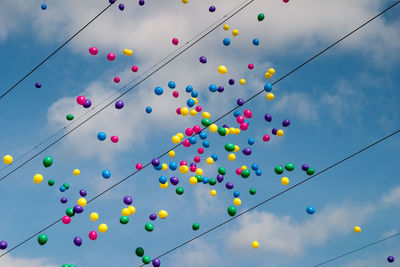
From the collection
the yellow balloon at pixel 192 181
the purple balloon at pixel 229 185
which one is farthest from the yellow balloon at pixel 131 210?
the purple balloon at pixel 229 185

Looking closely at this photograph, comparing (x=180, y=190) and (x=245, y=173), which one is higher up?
(x=180, y=190)

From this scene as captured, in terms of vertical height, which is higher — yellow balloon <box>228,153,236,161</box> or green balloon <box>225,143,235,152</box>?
green balloon <box>225,143,235,152</box>

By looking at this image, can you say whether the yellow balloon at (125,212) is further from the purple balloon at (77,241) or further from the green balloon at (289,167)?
the green balloon at (289,167)

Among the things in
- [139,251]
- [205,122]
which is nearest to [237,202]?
[205,122]

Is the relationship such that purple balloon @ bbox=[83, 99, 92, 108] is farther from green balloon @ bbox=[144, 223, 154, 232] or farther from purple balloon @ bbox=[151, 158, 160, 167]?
green balloon @ bbox=[144, 223, 154, 232]

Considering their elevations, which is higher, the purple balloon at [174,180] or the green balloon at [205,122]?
the green balloon at [205,122]

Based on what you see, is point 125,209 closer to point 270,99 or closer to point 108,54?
point 108,54

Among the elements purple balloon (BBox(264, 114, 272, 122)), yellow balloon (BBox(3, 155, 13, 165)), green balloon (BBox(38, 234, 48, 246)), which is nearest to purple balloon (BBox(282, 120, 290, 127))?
purple balloon (BBox(264, 114, 272, 122))

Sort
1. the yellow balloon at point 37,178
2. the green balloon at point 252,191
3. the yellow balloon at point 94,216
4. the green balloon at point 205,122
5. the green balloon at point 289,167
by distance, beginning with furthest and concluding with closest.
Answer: the green balloon at point 252,191, the green balloon at point 289,167, the green balloon at point 205,122, the yellow balloon at point 37,178, the yellow balloon at point 94,216

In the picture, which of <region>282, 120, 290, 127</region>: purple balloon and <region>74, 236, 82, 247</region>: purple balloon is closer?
<region>74, 236, 82, 247</region>: purple balloon

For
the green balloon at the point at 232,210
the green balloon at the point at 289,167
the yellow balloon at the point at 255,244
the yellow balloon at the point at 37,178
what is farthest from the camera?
the yellow balloon at the point at 255,244

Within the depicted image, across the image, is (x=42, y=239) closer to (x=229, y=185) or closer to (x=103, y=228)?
(x=103, y=228)

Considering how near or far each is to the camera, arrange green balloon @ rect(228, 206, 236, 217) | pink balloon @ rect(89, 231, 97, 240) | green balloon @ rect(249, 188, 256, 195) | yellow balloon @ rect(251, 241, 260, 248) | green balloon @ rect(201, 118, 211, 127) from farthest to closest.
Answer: yellow balloon @ rect(251, 241, 260, 248) < green balloon @ rect(249, 188, 256, 195) < green balloon @ rect(228, 206, 236, 217) < green balloon @ rect(201, 118, 211, 127) < pink balloon @ rect(89, 231, 97, 240)

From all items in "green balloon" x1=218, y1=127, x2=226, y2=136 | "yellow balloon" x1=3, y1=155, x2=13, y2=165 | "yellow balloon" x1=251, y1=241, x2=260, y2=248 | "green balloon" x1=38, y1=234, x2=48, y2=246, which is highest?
"yellow balloon" x1=3, y1=155, x2=13, y2=165
